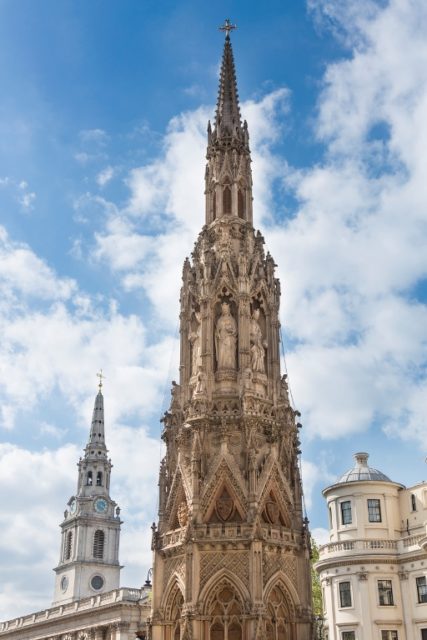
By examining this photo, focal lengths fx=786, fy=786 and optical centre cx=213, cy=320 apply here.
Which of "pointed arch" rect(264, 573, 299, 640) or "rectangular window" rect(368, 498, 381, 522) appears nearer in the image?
"pointed arch" rect(264, 573, 299, 640)

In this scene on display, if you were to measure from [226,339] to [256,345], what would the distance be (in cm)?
146

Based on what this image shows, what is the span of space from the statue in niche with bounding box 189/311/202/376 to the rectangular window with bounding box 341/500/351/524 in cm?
1500

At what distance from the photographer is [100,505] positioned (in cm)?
11200

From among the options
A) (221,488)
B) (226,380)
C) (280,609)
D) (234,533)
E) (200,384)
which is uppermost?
(226,380)

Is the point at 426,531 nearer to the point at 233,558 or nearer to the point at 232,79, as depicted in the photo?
the point at 233,558

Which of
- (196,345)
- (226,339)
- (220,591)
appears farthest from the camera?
(196,345)

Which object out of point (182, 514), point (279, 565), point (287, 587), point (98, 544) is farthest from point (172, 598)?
point (98, 544)

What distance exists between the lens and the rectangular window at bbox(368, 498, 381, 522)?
45.8 m

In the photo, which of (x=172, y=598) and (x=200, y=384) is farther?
(x=200, y=384)

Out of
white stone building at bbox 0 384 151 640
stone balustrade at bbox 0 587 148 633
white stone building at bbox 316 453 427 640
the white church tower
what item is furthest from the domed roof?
the white church tower

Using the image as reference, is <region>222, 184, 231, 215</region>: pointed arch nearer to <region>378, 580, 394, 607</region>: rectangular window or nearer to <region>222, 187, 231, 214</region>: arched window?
<region>222, 187, 231, 214</region>: arched window

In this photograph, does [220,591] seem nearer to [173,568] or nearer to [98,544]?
[173,568]

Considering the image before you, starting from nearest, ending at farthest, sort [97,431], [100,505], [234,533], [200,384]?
[234,533]
[200,384]
[100,505]
[97,431]

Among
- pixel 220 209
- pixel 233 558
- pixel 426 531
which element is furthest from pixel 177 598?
pixel 220 209
